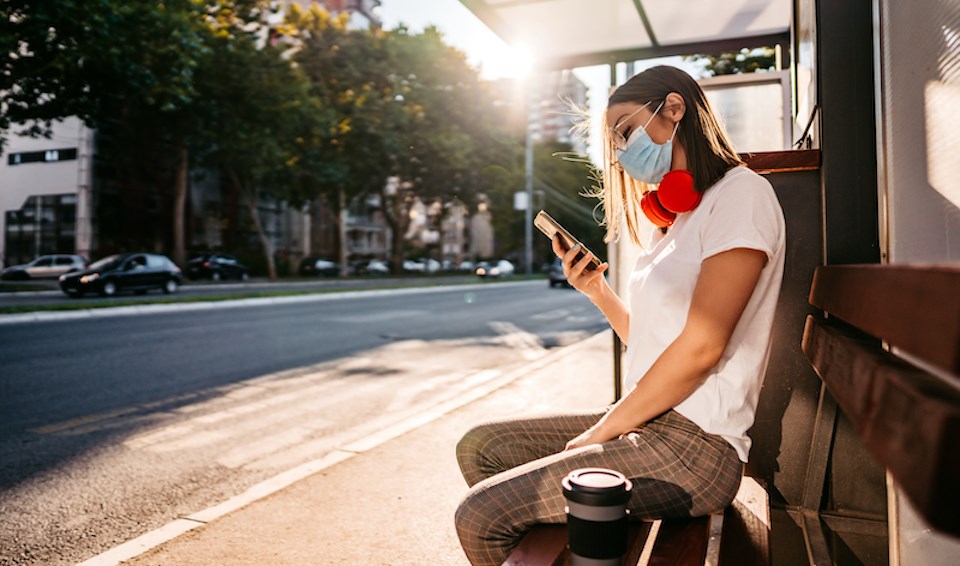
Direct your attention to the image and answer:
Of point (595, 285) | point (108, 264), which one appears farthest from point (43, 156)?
point (595, 285)

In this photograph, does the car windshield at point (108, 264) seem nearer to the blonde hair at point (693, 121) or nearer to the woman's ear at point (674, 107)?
the blonde hair at point (693, 121)

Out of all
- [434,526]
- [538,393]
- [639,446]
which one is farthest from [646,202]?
[538,393]

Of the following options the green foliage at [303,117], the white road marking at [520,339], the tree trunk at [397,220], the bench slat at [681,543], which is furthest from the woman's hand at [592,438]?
the tree trunk at [397,220]

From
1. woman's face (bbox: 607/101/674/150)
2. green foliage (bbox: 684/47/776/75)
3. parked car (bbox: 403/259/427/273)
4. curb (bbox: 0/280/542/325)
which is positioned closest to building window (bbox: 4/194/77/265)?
curb (bbox: 0/280/542/325)

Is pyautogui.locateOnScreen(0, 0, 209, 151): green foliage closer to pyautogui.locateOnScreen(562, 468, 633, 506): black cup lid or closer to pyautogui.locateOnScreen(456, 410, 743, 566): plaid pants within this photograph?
pyautogui.locateOnScreen(456, 410, 743, 566): plaid pants

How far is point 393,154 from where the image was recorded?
37594 mm

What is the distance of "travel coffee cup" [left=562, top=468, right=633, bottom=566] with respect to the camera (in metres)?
1.33

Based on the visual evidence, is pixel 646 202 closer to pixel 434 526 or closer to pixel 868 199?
pixel 868 199

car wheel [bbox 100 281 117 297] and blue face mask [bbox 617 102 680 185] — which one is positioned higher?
car wheel [bbox 100 281 117 297]

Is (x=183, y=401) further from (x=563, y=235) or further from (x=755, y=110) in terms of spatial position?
(x=755, y=110)

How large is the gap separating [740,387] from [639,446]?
31 centimetres

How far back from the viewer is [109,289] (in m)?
23.2

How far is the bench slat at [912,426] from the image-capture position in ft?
2.17

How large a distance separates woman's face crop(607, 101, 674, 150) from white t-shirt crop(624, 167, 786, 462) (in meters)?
0.23
